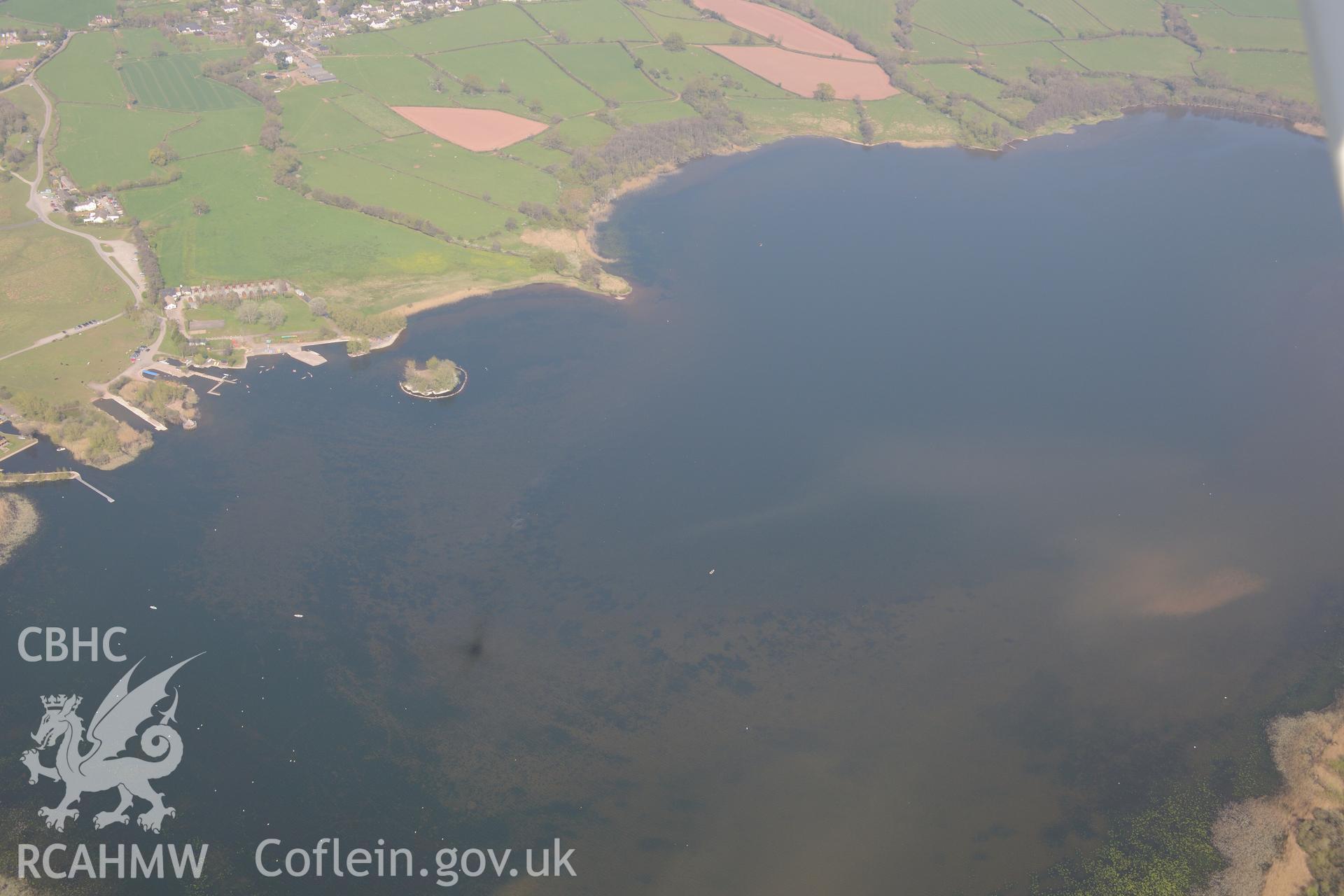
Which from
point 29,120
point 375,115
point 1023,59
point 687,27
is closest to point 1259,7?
point 1023,59

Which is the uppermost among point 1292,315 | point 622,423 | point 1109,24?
point 1109,24

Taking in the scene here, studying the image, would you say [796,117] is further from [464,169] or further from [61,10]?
[61,10]

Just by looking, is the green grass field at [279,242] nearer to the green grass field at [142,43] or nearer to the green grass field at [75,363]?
the green grass field at [75,363]

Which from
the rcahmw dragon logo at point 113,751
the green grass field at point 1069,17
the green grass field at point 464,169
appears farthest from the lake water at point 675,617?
the green grass field at point 1069,17

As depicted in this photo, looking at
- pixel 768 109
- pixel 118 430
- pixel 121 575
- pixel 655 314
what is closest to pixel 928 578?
pixel 655 314

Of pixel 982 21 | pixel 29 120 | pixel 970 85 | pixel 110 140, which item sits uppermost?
pixel 982 21

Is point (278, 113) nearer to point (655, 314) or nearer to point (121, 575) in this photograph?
point (655, 314)
